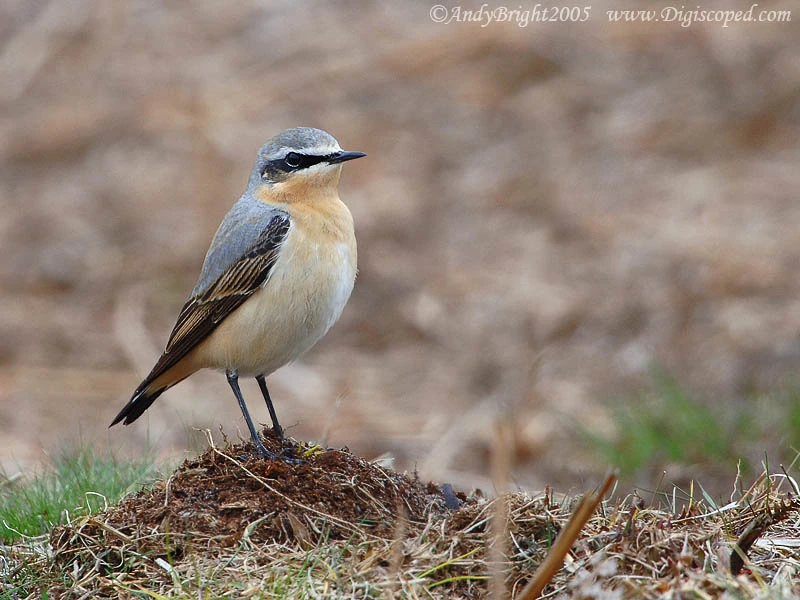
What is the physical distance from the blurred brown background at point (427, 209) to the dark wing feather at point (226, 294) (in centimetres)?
228

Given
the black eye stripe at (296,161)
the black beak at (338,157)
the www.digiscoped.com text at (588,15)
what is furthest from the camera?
the www.digiscoped.com text at (588,15)

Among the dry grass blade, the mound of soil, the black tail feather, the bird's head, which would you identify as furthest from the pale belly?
the dry grass blade

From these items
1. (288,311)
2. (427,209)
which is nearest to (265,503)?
(288,311)

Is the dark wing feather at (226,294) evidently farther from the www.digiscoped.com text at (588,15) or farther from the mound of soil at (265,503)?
the www.digiscoped.com text at (588,15)

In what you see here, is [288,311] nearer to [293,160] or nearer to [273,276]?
[273,276]

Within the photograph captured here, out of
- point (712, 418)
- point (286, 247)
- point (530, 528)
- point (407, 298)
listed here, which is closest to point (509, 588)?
point (530, 528)

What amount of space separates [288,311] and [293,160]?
1032 mm

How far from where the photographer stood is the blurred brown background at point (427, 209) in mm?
10781

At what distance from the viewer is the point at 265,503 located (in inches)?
206

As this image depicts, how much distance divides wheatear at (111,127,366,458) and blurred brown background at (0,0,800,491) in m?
2.36

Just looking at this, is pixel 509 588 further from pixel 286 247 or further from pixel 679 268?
pixel 679 268

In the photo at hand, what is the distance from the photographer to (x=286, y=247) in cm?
636

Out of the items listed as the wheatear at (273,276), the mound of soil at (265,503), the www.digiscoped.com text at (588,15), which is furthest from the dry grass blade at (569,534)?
the www.digiscoped.com text at (588,15)

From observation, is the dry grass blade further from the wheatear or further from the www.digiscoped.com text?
the www.digiscoped.com text
